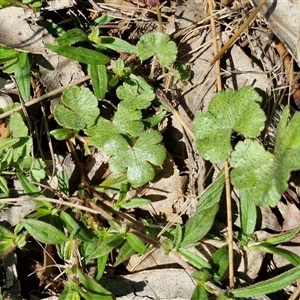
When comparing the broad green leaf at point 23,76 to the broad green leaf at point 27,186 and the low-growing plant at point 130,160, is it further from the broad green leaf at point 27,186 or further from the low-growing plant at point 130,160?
the broad green leaf at point 27,186

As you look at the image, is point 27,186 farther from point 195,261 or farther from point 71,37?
point 195,261

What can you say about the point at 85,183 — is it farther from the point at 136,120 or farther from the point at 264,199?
the point at 264,199

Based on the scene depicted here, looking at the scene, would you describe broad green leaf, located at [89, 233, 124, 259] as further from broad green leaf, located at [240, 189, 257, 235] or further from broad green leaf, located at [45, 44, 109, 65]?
broad green leaf, located at [45, 44, 109, 65]

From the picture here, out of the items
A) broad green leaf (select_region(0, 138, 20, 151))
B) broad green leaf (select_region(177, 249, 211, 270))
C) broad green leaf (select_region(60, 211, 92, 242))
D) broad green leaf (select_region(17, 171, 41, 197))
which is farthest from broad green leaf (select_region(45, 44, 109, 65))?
broad green leaf (select_region(177, 249, 211, 270))

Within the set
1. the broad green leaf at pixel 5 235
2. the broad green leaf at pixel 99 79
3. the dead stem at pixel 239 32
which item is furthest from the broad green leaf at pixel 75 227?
the dead stem at pixel 239 32

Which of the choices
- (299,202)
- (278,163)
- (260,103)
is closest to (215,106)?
(260,103)

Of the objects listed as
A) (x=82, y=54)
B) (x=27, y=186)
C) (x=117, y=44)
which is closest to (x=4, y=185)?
(x=27, y=186)
